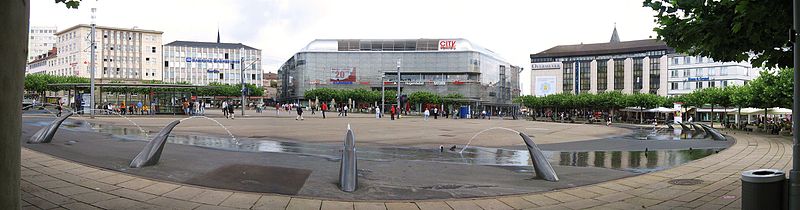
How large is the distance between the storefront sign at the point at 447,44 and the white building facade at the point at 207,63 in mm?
52218

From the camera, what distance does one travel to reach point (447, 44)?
117m

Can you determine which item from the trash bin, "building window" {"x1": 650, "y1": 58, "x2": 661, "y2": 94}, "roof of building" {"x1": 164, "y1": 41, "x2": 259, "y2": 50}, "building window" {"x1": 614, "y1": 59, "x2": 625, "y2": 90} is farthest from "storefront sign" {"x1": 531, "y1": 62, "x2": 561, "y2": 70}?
the trash bin

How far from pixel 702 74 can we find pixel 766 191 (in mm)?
108020

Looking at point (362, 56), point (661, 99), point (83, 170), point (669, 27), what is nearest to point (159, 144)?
point (83, 170)

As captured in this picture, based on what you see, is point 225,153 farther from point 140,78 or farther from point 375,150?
point 140,78

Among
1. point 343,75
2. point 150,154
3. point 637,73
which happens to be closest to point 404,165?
point 150,154

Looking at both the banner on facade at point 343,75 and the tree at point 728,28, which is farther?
the banner on facade at point 343,75

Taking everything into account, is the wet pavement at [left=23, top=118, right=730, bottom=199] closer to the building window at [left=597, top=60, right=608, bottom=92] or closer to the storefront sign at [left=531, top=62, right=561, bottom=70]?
the building window at [left=597, top=60, right=608, bottom=92]

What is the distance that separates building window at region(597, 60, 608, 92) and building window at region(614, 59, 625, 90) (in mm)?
2060

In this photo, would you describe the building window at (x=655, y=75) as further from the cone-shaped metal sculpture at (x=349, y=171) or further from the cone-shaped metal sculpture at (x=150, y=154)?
the cone-shaped metal sculpture at (x=150, y=154)

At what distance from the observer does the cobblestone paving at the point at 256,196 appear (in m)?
6.16

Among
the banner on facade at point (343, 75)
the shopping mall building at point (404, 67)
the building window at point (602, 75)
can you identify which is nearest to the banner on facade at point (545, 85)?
the shopping mall building at point (404, 67)

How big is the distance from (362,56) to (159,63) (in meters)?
54.3

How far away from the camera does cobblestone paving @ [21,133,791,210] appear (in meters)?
6.16
